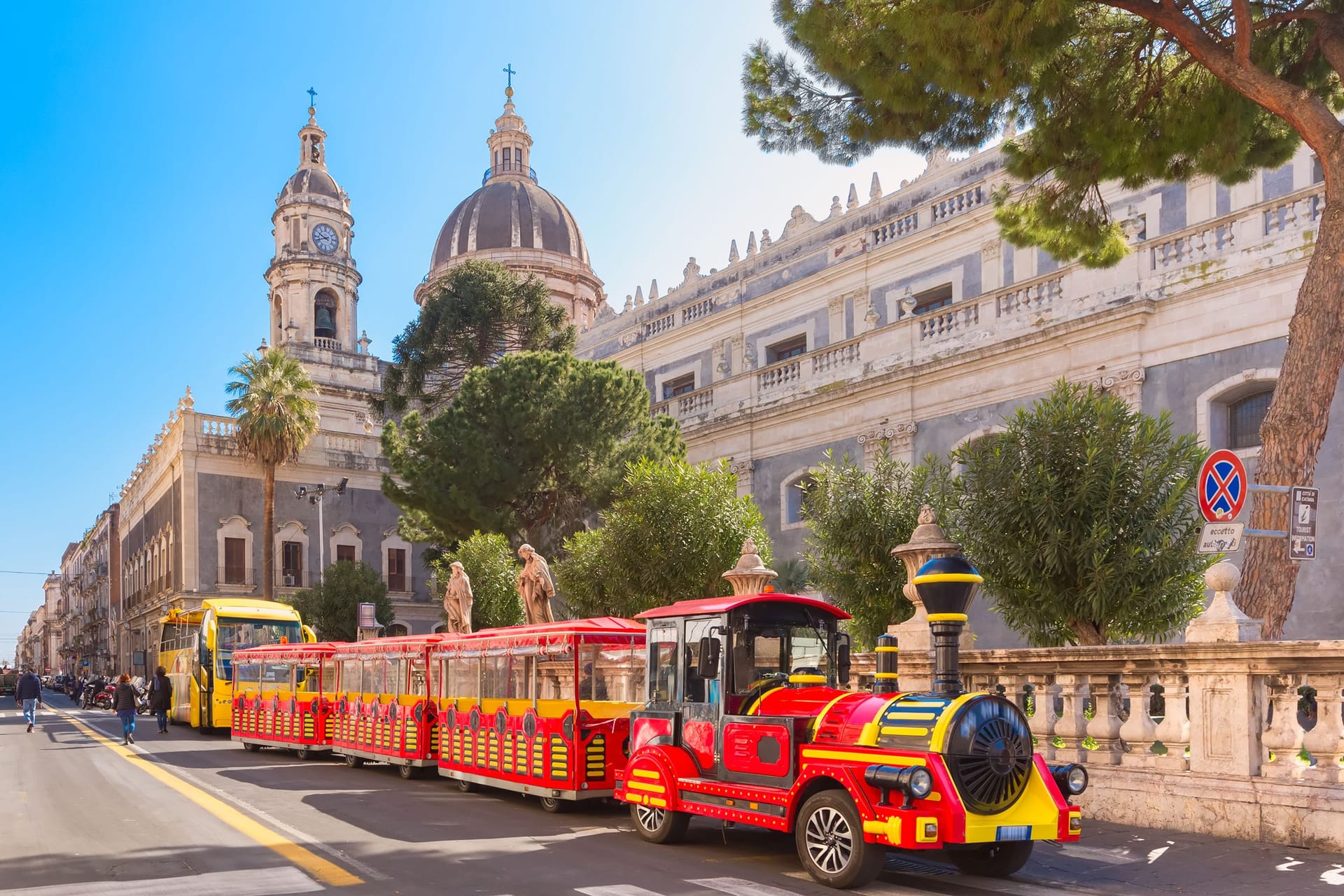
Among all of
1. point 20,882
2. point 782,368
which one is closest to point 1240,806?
point 20,882

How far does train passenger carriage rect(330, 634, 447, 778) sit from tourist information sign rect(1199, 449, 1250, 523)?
36.5 feet

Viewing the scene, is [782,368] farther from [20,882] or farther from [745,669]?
[20,882]

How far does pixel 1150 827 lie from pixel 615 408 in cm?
2217

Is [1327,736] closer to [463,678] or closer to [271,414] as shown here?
[463,678]

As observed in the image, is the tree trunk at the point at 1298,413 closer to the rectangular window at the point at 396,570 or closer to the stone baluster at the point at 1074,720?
the stone baluster at the point at 1074,720

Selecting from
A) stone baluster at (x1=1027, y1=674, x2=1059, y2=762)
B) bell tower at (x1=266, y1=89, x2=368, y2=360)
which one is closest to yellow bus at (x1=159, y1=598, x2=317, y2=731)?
stone baluster at (x1=1027, y1=674, x2=1059, y2=762)

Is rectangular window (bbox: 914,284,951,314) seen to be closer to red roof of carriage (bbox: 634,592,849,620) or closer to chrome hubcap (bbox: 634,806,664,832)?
red roof of carriage (bbox: 634,592,849,620)

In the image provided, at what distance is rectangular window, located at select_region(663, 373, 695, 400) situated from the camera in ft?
121

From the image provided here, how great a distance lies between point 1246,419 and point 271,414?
120 feet

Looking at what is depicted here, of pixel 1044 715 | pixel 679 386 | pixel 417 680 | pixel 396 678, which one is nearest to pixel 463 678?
pixel 417 680

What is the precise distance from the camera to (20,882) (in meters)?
8.80

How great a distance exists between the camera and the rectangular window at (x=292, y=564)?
50219 millimetres

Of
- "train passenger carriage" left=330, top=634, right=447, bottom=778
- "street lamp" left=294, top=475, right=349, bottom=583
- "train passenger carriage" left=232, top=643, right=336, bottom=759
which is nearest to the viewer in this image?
"train passenger carriage" left=330, top=634, right=447, bottom=778

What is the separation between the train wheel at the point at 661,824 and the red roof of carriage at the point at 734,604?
5.91ft
